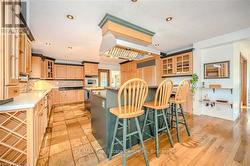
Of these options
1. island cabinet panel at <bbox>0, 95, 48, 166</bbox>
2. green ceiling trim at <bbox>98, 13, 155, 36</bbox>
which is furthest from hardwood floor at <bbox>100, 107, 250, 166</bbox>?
green ceiling trim at <bbox>98, 13, 155, 36</bbox>

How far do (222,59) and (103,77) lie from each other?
609 centimetres

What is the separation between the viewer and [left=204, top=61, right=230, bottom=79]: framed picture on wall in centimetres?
338

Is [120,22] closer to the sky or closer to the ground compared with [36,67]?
closer to the sky

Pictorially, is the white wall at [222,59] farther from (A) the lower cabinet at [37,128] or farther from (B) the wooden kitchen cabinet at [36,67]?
(B) the wooden kitchen cabinet at [36,67]

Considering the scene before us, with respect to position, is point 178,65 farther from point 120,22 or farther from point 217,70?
point 120,22

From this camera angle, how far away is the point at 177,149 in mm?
1891

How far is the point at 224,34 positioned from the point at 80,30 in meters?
3.89

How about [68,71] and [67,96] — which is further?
[68,71]

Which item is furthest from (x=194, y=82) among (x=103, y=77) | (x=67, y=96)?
(x=67, y=96)

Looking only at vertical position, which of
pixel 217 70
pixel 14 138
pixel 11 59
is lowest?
pixel 14 138

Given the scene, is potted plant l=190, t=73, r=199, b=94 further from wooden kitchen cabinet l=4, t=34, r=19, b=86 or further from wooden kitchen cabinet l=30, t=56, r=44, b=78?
wooden kitchen cabinet l=30, t=56, r=44, b=78

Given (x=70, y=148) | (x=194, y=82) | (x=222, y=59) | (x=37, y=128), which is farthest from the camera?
(x=194, y=82)

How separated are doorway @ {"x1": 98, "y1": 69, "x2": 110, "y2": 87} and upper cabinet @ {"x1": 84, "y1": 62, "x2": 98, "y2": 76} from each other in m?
0.64

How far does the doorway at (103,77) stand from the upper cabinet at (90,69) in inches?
25.2
